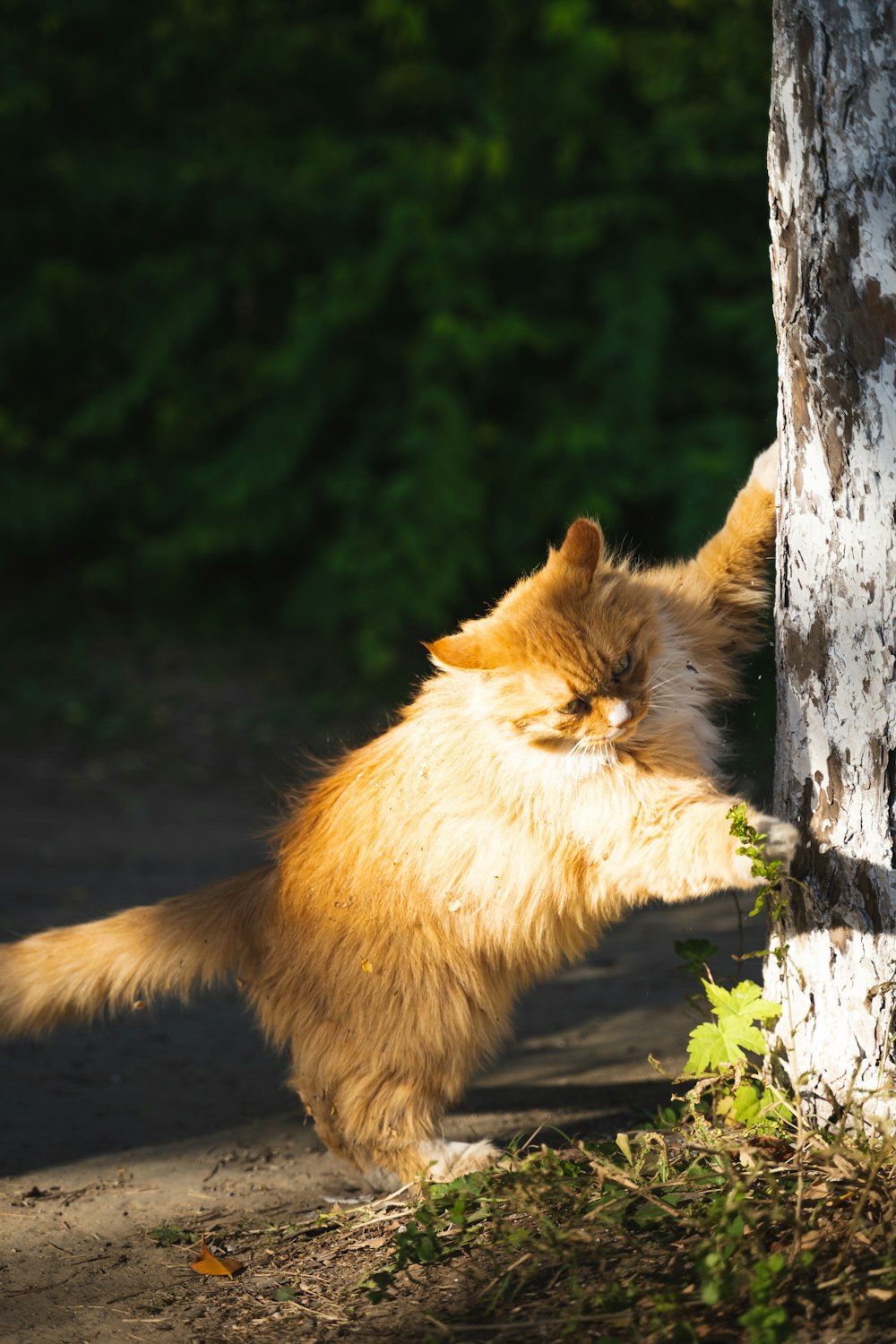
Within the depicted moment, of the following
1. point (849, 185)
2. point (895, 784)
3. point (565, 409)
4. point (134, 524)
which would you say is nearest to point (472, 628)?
point (895, 784)

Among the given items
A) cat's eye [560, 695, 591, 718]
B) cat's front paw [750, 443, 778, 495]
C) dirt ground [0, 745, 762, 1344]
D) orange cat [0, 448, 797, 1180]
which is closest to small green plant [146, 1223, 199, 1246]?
dirt ground [0, 745, 762, 1344]

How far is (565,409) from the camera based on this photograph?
8.47 meters

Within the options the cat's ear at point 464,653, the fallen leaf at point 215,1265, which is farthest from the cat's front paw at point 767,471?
the fallen leaf at point 215,1265

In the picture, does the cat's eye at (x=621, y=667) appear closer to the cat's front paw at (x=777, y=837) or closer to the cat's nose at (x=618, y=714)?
the cat's nose at (x=618, y=714)

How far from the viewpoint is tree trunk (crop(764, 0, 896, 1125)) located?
8.77 feet

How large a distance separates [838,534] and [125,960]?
2.32 metres

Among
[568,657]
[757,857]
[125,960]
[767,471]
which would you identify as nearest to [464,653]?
[568,657]

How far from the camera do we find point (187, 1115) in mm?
4320

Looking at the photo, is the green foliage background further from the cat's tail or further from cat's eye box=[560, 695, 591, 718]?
the cat's tail

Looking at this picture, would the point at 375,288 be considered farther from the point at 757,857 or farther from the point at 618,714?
the point at 757,857

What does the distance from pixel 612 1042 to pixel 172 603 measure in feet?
20.7

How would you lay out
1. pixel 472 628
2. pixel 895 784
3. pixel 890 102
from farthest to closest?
pixel 472 628 < pixel 895 784 < pixel 890 102

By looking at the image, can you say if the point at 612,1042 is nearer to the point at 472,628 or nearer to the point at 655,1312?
the point at 472,628

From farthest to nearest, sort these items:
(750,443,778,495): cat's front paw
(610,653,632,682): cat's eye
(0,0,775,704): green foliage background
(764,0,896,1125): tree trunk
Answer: (0,0,775,704): green foliage background, (750,443,778,495): cat's front paw, (610,653,632,682): cat's eye, (764,0,896,1125): tree trunk
